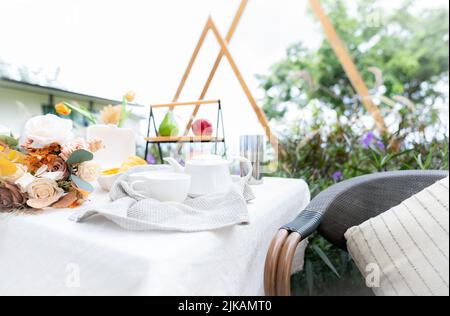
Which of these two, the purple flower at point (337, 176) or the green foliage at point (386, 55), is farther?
the green foliage at point (386, 55)

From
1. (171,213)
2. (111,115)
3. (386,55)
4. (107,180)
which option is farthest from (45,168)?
(386,55)

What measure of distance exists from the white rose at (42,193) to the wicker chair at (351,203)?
472 millimetres

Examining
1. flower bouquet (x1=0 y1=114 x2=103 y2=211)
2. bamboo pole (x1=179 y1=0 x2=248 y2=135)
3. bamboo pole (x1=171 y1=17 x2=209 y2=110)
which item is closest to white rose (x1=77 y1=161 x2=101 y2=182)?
flower bouquet (x1=0 y1=114 x2=103 y2=211)

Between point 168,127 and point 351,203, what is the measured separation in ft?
2.94

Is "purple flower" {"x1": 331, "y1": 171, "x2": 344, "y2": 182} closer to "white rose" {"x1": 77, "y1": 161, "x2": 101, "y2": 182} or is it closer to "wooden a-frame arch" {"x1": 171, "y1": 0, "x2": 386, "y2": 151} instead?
"wooden a-frame arch" {"x1": 171, "y1": 0, "x2": 386, "y2": 151}

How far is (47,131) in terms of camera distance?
63 centimetres

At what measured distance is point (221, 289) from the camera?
0.47 meters

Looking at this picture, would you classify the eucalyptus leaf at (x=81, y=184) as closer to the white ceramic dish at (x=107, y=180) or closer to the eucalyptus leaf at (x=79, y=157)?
the eucalyptus leaf at (x=79, y=157)

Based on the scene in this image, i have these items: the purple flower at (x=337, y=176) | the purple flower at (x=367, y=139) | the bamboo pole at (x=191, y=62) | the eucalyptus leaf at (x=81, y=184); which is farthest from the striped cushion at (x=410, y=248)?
the bamboo pole at (x=191, y=62)

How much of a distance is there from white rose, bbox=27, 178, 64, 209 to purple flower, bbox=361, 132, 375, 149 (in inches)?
53.1

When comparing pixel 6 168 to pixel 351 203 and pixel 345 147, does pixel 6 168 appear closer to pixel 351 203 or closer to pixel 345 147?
pixel 351 203

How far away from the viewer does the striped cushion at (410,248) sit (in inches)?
19.2
